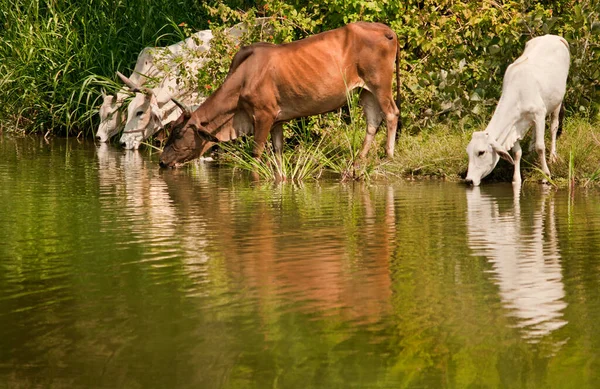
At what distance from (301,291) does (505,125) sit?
5525 mm

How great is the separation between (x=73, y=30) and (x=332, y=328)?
13747mm

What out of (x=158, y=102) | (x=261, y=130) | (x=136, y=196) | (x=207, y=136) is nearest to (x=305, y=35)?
(x=158, y=102)

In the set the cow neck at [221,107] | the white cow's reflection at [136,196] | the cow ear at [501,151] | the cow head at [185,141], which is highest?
the cow neck at [221,107]

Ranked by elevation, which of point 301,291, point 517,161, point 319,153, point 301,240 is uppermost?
point 319,153

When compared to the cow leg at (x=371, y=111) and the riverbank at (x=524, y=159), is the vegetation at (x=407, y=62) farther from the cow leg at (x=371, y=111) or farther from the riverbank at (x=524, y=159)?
the cow leg at (x=371, y=111)

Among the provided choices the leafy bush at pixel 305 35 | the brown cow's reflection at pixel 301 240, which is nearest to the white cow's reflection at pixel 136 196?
the brown cow's reflection at pixel 301 240

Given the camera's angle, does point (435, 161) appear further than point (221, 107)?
No

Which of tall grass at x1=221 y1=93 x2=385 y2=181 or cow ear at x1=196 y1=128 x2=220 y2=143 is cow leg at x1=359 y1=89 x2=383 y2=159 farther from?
cow ear at x1=196 y1=128 x2=220 y2=143

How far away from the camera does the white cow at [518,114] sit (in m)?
10.6

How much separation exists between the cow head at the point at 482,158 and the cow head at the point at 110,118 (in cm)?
742

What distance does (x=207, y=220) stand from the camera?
821 cm

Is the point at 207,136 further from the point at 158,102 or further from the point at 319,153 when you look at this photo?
the point at 158,102

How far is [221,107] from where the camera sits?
1205 centimetres

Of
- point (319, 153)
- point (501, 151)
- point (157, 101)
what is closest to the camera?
point (501, 151)
